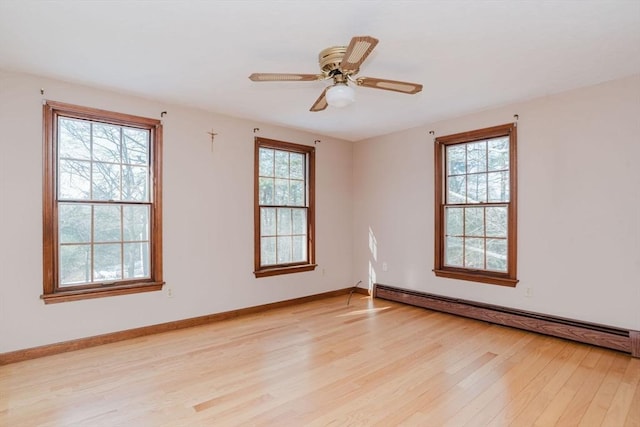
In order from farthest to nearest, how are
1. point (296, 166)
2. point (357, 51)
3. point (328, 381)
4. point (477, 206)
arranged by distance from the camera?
point (296, 166) < point (477, 206) < point (328, 381) < point (357, 51)

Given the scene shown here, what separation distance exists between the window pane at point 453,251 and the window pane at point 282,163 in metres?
2.42

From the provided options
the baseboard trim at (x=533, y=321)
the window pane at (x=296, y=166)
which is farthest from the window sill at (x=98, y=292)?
the baseboard trim at (x=533, y=321)

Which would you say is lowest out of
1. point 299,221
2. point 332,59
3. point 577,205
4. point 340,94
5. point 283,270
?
point 283,270

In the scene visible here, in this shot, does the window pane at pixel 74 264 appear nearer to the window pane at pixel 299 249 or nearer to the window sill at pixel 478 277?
the window pane at pixel 299 249

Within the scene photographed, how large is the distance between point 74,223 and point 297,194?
2725mm

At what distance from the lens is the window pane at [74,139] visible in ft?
10.8

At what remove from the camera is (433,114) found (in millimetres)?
4297

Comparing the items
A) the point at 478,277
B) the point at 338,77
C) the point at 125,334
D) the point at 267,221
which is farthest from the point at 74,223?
the point at 478,277

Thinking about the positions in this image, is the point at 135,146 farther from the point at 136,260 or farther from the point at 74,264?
the point at 74,264

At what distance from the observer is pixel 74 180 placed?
3.35 m

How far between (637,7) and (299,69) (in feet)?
7.47

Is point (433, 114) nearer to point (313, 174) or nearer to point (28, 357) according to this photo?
point (313, 174)

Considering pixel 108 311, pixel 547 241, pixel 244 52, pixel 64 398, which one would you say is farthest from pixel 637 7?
pixel 108 311

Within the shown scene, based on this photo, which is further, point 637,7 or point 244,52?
point 244,52
